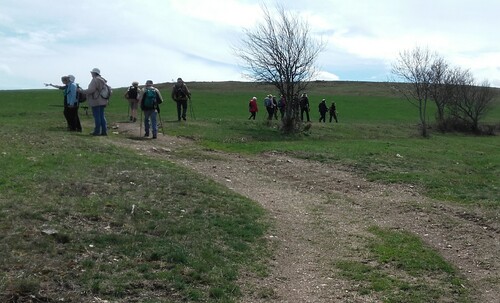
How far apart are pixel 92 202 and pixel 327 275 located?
144 inches

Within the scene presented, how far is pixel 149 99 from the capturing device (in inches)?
752

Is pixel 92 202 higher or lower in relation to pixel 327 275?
higher

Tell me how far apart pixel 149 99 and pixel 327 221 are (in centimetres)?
992

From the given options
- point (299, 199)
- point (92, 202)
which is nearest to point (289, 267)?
point (92, 202)

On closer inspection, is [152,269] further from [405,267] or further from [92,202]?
[405,267]

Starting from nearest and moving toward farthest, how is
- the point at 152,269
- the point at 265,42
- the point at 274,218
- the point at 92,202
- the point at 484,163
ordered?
the point at 152,269 → the point at 92,202 → the point at 274,218 → the point at 484,163 → the point at 265,42

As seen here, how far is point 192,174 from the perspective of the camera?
1297 cm

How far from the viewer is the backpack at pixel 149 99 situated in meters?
19.1

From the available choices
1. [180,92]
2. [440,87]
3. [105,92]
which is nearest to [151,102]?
[105,92]

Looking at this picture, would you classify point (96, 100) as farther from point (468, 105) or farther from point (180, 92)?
point (468, 105)

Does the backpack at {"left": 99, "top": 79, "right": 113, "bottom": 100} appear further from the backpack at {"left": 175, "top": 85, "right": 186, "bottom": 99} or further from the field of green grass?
the backpack at {"left": 175, "top": 85, "right": 186, "bottom": 99}

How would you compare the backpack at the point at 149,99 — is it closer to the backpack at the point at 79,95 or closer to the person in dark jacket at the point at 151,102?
the person in dark jacket at the point at 151,102

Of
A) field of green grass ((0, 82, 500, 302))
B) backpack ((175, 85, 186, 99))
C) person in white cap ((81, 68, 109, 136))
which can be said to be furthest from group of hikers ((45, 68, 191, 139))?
backpack ((175, 85, 186, 99))

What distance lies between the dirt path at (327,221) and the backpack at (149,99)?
1.63m
